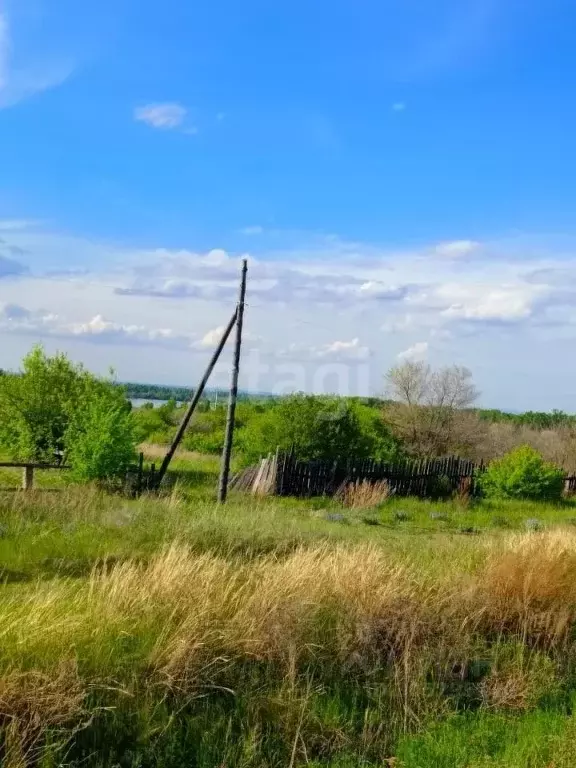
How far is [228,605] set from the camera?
231 inches

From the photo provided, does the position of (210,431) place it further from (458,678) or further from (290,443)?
(458,678)

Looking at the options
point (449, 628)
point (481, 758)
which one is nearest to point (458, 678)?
point (449, 628)

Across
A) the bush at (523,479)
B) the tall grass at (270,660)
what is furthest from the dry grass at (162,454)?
the tall grass at (270,660)

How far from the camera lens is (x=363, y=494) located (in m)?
18.3

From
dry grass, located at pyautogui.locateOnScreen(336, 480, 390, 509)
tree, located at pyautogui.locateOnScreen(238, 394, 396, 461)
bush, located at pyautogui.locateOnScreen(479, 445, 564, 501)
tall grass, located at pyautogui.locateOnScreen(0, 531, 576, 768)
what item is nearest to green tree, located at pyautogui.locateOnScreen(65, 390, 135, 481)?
tree, located at pyautogui.locateOnScreen(238, 394, 396, 461)

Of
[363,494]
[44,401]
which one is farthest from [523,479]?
[44,401]

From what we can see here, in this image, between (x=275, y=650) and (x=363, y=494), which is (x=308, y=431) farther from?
(x=275, y=650)

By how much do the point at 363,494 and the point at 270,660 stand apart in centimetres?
1319

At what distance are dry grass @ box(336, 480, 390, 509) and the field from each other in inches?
370

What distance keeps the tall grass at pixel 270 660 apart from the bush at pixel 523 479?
557 inches

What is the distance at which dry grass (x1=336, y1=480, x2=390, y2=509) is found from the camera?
17859 mm

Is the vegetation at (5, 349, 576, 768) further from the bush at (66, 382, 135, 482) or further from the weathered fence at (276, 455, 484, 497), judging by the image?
the weathered fence at (276, 455, 484, 497)

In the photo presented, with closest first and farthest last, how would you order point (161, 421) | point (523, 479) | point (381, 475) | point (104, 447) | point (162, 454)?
point (104, 447), point (381, 475), point (523, 479), point (162, 454), point (161, 421)

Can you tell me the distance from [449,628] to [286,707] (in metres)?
1.98
